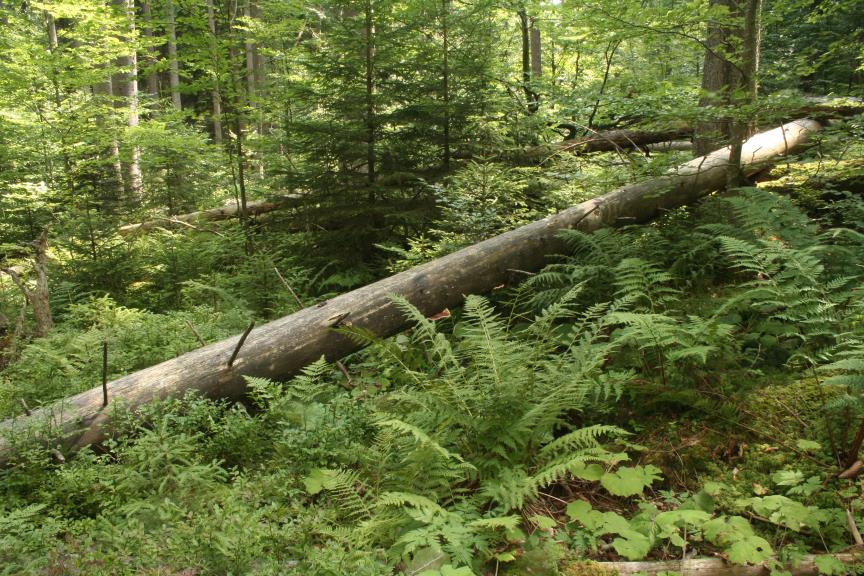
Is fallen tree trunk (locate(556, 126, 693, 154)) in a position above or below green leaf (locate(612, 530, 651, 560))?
above

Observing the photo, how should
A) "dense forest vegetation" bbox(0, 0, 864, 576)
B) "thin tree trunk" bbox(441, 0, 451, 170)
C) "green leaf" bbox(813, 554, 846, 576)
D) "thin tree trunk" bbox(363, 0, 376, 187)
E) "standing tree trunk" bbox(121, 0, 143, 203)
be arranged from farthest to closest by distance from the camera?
"standing tree trunk" bbox(121, 0, 143, 203) < "thin tree trunk" bbox(441, 0, 451, 170) < "thin tree trunk" bbox(363, 0, 376, 187) < "dense forest vegetation" bbox(0, 0, 864, 576) < "green leaf" bbox(813, 554, 846, 576)

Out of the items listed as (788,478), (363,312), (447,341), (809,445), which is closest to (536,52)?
(363,312)

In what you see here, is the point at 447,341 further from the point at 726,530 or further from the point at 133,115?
the point at 133,115

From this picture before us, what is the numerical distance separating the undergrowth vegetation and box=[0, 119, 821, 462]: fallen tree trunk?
0.24 m

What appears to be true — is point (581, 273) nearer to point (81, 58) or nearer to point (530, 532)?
point (530, 532)

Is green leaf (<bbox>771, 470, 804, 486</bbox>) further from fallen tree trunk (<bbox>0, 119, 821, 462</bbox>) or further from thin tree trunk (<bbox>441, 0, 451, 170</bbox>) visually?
thin tree trunk (<bbox>441, 0, 451, 170</bbox>)

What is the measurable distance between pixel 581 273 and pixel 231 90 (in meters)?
7.13

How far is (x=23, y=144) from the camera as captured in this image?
10391 millimetres

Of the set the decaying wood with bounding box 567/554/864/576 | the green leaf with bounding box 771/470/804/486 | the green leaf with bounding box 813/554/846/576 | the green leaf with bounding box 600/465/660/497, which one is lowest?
the decaying wood with bounding box 567/554/864/576

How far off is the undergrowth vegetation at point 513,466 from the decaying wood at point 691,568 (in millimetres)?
55

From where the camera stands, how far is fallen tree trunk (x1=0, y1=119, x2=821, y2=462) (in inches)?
158

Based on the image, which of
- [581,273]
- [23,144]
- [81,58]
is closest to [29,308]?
[23,144]

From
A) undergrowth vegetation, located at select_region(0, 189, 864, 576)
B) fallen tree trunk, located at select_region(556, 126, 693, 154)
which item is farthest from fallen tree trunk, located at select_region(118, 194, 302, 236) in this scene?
undergrowth vegetation, located at select_region(0, 189, 864, 576)

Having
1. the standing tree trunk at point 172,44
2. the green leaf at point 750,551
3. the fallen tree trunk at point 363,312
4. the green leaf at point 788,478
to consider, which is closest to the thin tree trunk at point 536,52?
the fallen tree trunk at point 363,312
